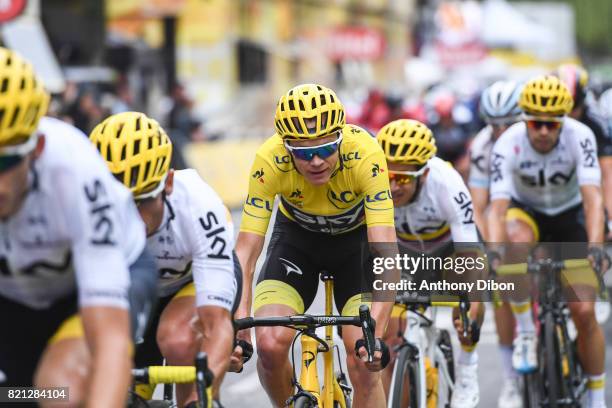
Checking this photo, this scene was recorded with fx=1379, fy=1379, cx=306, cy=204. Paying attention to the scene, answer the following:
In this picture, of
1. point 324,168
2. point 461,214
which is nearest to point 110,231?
point 324,168

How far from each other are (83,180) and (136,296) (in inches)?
26.7

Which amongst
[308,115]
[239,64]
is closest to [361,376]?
[308,115]

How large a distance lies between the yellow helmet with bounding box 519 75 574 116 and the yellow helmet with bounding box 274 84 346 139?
2370 millimetres

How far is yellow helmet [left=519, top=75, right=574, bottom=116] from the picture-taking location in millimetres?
8492

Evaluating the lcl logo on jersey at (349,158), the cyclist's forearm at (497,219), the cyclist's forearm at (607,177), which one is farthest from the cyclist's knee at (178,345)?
the cyclist's forearm at (607,177)

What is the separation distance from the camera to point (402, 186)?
24.9 ft

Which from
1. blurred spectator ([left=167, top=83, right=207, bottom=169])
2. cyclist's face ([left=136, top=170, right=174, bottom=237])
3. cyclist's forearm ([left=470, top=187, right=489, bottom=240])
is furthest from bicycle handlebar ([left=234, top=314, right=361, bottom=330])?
blurred spectator ([left=167, top=83, right=207, bottom=169])

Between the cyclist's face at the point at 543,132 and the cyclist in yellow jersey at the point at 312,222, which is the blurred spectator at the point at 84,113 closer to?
the cyclist's face at the point at 543,132

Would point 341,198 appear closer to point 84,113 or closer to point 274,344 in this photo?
point 274,344

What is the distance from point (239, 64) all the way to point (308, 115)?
1611 inches

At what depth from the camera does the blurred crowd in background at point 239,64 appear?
64.3ft

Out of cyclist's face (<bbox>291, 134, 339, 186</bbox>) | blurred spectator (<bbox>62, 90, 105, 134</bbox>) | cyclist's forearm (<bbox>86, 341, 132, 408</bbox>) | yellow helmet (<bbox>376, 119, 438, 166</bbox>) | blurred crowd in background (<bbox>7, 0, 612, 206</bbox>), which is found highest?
blurred crowd in background (<bbox>7, 0, 612, 206</bbox>)

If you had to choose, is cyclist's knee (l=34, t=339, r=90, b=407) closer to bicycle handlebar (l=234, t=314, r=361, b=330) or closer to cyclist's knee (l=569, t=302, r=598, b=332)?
bicycle handlebar (l=234, t=314, r=361, b=330)

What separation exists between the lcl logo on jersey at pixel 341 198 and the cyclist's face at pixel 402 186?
767mm
